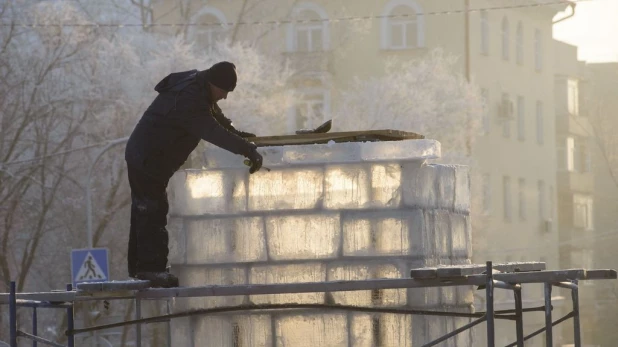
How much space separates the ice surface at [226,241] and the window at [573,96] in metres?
58.2

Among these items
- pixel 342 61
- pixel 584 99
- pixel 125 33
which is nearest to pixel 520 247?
pixel 342 61

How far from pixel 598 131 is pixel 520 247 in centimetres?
1289

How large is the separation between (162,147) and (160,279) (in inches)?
26.9

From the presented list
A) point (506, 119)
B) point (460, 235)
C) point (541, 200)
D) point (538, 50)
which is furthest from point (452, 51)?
point (460, 235)

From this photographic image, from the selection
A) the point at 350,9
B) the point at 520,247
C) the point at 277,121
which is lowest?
the point at 520,247

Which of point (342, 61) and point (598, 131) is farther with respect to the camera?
point (598, 131)

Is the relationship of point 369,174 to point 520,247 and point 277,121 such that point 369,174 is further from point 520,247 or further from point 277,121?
point 520,247

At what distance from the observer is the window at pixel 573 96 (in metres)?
66.0

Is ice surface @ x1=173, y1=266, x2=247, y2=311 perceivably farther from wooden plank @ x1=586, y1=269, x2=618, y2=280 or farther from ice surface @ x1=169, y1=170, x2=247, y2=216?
wooden plank @ x1=586, y1=269, x2=618, y2=280

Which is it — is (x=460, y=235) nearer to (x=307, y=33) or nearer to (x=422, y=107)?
(x=422, y=107)

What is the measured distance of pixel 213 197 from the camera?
8.46 metres

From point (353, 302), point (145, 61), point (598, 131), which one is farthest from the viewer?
point (598, 131)

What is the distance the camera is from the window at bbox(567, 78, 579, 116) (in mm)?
66044

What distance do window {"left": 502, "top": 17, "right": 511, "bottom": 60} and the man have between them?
47.0 metres
